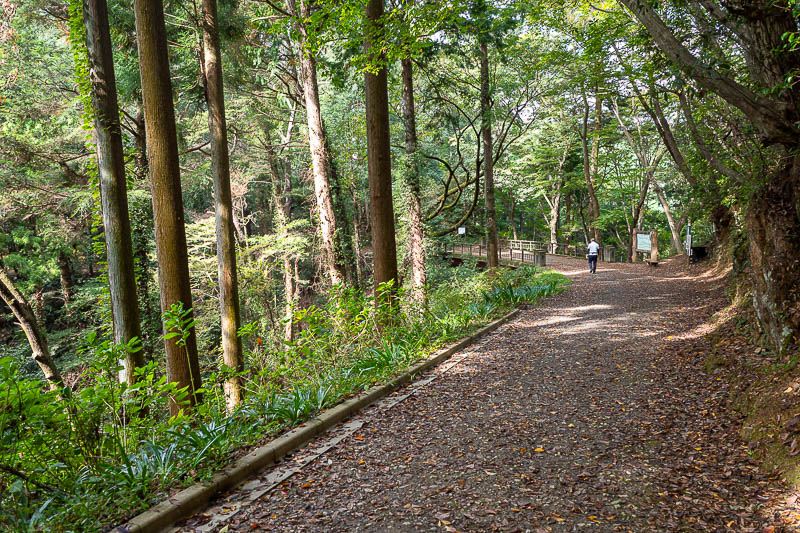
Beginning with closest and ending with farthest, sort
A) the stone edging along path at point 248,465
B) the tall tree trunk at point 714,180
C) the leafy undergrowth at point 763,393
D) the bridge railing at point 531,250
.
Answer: the stone edging along path at point 248,465
the leafy undergrowth at point 763,393
the tall tree trunk at point 714,180
the bridge railing at point 531,250

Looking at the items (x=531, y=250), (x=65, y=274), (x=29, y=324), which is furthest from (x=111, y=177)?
(x=531, y=250)

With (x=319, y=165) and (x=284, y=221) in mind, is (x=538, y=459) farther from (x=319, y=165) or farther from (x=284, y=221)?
(x=284, y=221)

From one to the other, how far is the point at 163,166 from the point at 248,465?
13.1 ft

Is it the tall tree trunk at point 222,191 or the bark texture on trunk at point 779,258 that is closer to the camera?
the bark texture on trunk at point 779,258

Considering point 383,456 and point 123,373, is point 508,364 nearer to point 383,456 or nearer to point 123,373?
point 383,456

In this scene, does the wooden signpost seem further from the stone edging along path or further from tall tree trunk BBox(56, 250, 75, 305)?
tall tree trunk BBox(56, 250, 75, 305)

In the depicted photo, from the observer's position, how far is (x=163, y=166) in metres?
5.86

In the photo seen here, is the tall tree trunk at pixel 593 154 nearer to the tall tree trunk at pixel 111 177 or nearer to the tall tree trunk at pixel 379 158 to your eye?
the tall tree trunk at pixel 379 158

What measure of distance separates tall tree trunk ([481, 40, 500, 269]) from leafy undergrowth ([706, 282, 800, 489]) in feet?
28.2

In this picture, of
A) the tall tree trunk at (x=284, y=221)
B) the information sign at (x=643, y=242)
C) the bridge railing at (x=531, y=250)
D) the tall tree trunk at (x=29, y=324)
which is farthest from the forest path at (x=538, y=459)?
the bridge railing at (x=531, y=250)

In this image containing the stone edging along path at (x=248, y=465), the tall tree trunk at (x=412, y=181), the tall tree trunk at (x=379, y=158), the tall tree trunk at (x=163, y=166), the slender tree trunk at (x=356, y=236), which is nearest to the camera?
the stone edging along path at (x=248, y=465)

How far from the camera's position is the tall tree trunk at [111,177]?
6.36 meters

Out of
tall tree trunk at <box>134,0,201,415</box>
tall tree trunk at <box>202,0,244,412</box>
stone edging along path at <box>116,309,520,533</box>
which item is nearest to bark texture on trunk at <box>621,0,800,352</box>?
stone edging along path at <box>116,309,520,533</box>

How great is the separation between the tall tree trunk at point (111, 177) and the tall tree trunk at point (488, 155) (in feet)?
31.3
